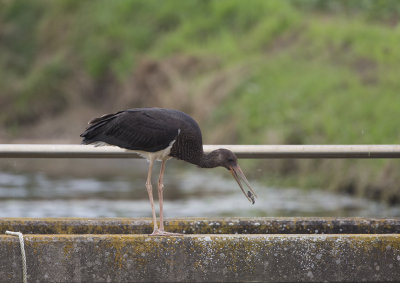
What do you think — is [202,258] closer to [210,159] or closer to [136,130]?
[210,159]

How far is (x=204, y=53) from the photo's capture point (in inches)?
1098

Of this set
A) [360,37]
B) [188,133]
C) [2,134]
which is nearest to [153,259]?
[188,133]

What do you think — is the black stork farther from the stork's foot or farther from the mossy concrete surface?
the mossy concrete surface

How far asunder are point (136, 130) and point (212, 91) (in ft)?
58.5

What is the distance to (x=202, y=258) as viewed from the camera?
6.02 meters

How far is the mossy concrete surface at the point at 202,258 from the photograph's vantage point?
19.6 ft

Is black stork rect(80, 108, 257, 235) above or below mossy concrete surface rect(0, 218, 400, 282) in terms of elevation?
above

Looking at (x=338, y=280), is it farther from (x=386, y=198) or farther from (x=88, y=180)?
(x=88, y=180)

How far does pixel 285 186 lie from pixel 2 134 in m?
15.6

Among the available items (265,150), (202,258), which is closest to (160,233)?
(202,258)

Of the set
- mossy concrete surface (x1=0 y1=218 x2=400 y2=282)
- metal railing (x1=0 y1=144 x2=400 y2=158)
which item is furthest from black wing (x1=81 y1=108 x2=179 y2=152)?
mossy concrete surface (x1=0 y1=218 x2=400 y2=282)

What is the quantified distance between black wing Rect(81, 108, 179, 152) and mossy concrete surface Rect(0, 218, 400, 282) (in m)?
0.94

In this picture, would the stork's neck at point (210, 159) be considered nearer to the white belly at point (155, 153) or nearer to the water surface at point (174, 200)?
the white belly at point (155, 153)

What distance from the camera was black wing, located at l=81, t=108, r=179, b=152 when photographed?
262 inches
